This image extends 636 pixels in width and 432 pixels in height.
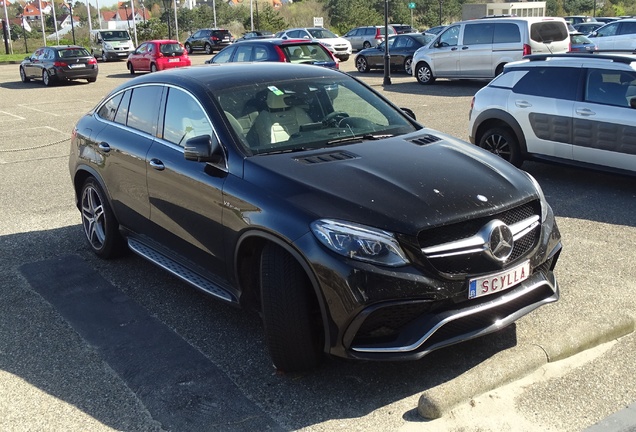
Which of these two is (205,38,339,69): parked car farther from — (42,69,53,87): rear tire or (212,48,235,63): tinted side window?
(42,69,53,87): rear tire

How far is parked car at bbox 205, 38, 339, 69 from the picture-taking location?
17.1 metres

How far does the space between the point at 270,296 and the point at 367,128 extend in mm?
1743

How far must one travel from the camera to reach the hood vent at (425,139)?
493 cm

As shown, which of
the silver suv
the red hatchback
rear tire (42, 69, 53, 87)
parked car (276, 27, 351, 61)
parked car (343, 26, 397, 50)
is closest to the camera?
the silver suv

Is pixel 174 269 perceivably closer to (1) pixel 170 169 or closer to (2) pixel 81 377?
(1) pixel 170 169

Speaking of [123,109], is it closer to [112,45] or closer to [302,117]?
[302,117]

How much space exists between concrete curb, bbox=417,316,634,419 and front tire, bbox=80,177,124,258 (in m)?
3.38

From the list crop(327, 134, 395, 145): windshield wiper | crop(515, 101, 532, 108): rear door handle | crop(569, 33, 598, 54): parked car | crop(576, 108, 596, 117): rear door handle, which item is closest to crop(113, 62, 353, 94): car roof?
crop(327, 134, 395, 145): windshield wiper

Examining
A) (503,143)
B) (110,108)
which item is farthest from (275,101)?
(503,143)

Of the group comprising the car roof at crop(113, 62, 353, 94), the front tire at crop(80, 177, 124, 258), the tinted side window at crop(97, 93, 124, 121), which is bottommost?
the front tire at crop(80, 177, 124, 258)

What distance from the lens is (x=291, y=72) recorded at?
18.0ft

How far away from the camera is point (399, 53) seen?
25.1 metres

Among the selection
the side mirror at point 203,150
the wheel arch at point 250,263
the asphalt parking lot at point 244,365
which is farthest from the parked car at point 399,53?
the wheel arch at point 250,263

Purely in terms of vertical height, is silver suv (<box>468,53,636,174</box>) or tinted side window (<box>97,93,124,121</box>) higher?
tinted side window (<box>97,93,124,121</box>)
